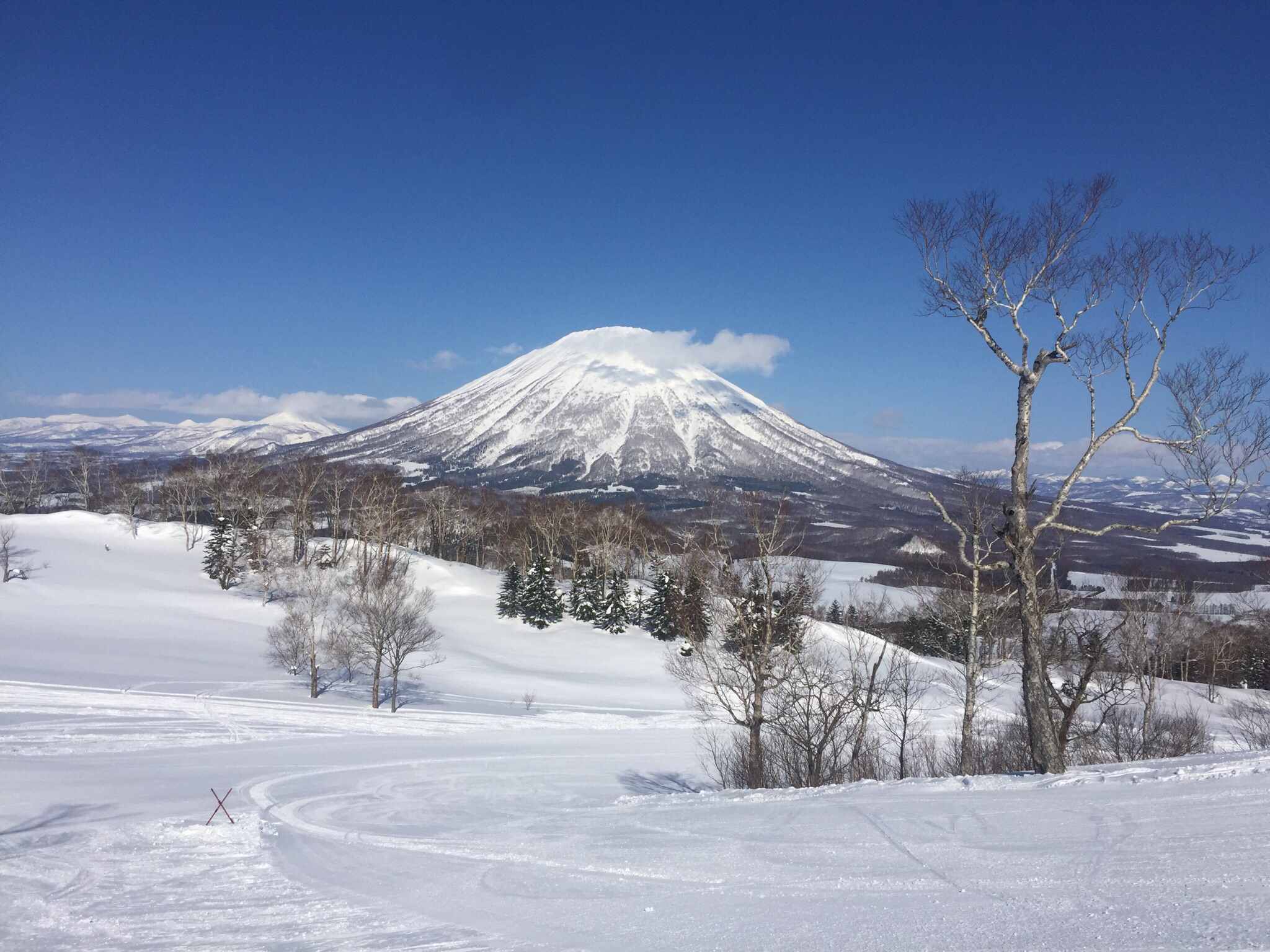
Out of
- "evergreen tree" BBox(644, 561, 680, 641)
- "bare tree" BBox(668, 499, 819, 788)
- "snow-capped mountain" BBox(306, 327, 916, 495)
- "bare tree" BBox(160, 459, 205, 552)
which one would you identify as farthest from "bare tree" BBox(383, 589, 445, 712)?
"snow-capped mountain" BBox(306, 327, 916, 495)

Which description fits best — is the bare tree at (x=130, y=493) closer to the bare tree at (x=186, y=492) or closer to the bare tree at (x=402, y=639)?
the bare tree at (x=186, y=492)

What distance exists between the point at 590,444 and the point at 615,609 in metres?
131

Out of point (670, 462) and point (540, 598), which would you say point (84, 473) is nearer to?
point (540, 598)

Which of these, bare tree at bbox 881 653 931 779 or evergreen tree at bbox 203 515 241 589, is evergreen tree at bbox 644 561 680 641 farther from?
evergreen tree at bbox 203 515 241 589

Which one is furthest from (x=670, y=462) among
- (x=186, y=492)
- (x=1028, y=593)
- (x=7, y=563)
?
(x=1028, y=593)

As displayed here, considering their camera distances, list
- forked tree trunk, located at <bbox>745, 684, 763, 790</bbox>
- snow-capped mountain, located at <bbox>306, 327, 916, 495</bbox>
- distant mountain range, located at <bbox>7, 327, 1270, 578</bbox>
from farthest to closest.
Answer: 1. snow-capped mountain, located at <bbox>306, 327, 916, 495</bbox>
2. distant mountain range, located at <bbox>7, 327, 1270, 578</bbox>
3. forked tree trunk, located at <bbox>745, 684, 763, 790</bbox>

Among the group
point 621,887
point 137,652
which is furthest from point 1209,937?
point 137,652

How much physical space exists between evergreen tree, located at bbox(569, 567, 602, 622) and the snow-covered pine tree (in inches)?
21.8

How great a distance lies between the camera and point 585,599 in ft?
145

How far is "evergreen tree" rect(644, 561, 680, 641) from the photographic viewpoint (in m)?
38.9

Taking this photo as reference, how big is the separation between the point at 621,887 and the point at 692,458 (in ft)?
557

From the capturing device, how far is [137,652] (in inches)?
1229

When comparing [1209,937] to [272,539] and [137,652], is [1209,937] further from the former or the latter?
[272,539]

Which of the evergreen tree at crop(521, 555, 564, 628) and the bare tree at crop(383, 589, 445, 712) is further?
the evergreen tree at crop(521, 555, 564, 628)
